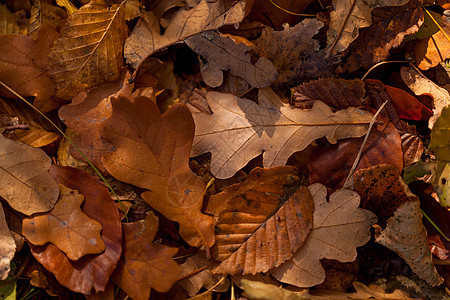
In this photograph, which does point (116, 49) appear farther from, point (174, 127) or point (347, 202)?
point (347, 202)

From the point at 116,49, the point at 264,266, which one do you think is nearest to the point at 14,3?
the point at 116,49

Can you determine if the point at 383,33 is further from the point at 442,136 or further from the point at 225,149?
the point at 225,149

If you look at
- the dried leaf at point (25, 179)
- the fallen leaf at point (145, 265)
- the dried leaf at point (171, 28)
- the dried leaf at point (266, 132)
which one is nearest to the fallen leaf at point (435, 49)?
the dried leaf at point (266, 132)

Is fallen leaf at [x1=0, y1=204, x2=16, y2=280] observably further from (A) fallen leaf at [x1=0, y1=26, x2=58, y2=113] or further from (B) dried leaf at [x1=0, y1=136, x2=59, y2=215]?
(A) fallen leaf at [x1=0, y1=26, x2=58, y2=113]

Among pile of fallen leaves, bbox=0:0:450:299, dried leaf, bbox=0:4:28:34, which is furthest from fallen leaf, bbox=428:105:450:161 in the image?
dried leaf, bbox=0:4:28:34

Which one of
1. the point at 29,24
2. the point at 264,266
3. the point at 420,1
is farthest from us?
the point at 29,24

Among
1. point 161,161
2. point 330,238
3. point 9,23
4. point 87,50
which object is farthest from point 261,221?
point 9,23

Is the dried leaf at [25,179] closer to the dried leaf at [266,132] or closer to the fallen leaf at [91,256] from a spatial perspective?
the fallen leaf at [91,256]
